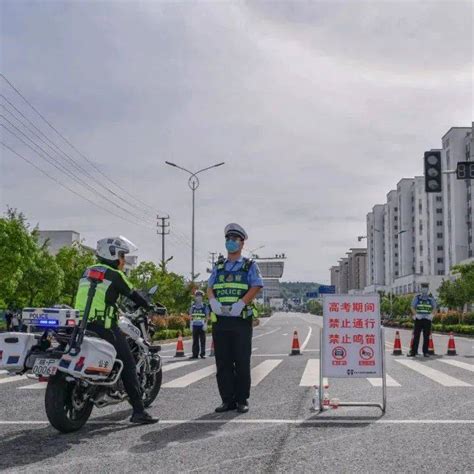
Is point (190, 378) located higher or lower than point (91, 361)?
lower

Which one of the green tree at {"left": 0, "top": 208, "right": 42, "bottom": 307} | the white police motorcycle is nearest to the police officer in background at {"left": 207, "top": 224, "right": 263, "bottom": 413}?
the white police motorcycle

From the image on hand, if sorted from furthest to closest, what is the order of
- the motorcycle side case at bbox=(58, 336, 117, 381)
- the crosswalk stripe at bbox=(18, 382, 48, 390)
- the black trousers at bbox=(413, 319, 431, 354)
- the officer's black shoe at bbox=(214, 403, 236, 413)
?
1. the black trousers at bbox=(413, 319, 431, 354)
2. the crosswalk stripe at bbox=(18, 382, 48, 390)
3. the officer's black shoe at bbox=(214, 403, 236, 413)
4. the motorcycle side case at bbox=(58, 336, 117, 381)

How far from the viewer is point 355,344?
7.95m

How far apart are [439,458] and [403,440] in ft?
2.37

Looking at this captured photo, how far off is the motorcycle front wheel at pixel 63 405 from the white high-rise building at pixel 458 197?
98.9 m

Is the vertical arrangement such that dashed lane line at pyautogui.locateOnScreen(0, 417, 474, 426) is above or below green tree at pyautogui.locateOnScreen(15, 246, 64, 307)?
below

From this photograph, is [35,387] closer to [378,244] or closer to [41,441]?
[41,441]

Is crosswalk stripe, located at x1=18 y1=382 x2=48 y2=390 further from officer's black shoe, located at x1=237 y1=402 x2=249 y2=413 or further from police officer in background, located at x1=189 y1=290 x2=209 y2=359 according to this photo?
police officer in background, located at x1=189 y1=290 x2=209 y2=359

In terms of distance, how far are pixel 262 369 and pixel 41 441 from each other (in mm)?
8053

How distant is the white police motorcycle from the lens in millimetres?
6230

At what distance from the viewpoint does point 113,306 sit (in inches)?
267

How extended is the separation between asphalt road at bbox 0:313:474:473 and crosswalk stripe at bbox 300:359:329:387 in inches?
36.0

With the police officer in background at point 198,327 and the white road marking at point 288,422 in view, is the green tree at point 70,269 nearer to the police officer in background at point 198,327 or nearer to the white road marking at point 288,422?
the police officer in background at point 198,327

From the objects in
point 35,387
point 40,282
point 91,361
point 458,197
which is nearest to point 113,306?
point 91,361
